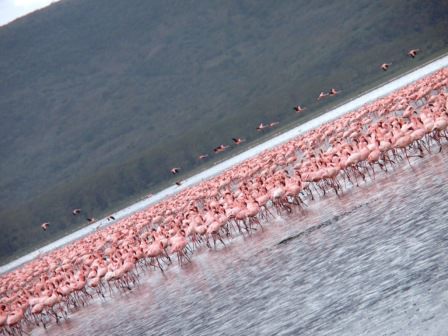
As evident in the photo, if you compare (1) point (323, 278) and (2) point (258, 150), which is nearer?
Result: (1) point (323, 278)

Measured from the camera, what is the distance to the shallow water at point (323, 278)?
34.6 feet

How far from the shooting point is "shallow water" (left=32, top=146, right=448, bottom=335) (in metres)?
10.5

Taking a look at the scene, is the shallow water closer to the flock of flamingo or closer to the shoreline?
the flock of flamingo

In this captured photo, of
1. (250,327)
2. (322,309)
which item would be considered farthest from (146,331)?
(322,309)

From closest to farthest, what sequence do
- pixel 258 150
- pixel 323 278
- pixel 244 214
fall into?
1. pixel 323 278
2. pixel 244 214
3. pixel 258 150

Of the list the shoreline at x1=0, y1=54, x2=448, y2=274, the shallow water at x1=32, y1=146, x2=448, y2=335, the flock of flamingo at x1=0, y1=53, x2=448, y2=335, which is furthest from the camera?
the shoreline at x1=0, y1=54, x2=448, y2=274

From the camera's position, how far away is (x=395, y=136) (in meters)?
20.7

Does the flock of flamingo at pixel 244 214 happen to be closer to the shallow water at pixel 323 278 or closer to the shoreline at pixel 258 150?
the shallow water at pixel 323 278

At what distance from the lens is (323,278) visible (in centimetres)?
1305

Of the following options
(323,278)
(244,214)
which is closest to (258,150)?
(244,214)

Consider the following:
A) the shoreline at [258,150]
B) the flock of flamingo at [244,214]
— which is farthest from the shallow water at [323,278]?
the shoreline at [258,150]

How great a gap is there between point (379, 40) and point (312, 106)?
46339 millimetres

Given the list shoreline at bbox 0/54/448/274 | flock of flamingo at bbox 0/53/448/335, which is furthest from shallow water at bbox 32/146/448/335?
shoreline at bbox 0/54/448/274

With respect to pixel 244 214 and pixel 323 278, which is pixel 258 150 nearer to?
pixel 244 214
